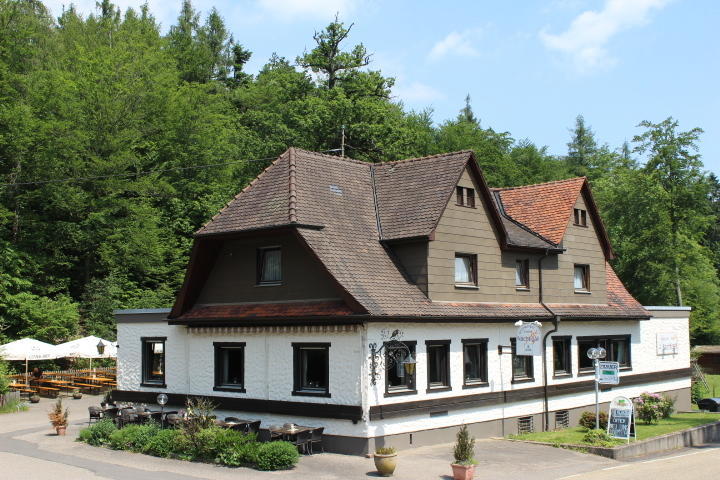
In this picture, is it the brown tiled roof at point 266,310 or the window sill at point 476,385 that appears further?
the window sill at point 476,385

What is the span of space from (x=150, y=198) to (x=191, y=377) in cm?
2848

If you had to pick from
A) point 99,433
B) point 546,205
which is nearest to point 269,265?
point 99,433

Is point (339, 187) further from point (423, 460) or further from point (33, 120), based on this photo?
point (33, 120)

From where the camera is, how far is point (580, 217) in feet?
99.1

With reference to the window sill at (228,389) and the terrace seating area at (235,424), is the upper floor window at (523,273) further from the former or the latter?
the window sill at (228,389)

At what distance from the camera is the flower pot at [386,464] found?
58.5 ft

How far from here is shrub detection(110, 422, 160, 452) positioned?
2158 cm

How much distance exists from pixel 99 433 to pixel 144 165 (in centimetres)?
3433

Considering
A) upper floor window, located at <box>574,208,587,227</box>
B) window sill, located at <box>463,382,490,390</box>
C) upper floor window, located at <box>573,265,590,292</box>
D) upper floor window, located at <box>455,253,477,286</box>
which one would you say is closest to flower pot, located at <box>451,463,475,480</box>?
window sill, located at <box>463,382,490,390</box>

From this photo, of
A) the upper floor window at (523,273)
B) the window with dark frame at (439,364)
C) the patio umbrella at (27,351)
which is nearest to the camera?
the window with dark frame at (439,364)

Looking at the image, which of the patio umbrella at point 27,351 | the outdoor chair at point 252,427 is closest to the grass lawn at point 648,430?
the outdoor chair at point 252,427

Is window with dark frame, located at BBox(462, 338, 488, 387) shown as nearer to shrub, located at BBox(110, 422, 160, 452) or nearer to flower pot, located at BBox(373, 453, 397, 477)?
flower pot, located at BBox(373, 453, 397, 477)

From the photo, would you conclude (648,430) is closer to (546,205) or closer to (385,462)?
(546,205)

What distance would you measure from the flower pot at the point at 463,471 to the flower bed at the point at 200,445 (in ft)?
12.5
